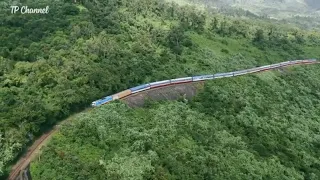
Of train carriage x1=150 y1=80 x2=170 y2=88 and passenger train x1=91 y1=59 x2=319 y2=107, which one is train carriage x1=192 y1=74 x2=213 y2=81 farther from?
train carriage x1=150 y1=80 x2=170 y2=88

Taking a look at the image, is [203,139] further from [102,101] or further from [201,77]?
[201,77]

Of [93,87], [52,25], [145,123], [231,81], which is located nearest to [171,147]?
[145,123]

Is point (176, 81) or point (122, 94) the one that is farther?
point (176, 81)

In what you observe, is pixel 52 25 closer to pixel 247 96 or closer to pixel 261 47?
pixel 247 96

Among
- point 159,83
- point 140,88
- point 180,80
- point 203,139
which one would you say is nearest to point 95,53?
point 140,88

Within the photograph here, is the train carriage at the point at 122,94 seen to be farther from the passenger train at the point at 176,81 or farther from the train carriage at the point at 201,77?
the train carriage at the point at 201,77
